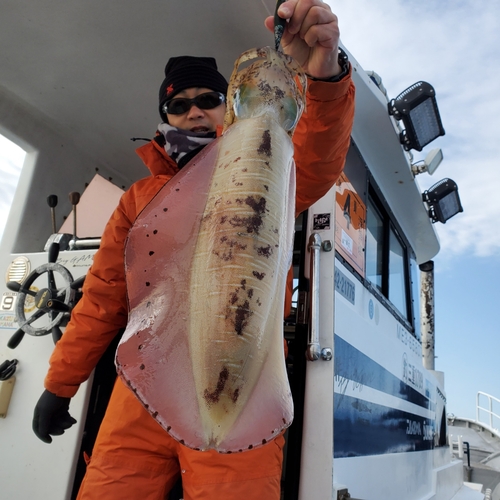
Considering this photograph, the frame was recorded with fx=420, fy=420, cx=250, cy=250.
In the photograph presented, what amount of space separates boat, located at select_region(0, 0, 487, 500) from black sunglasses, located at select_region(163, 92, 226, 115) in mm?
667

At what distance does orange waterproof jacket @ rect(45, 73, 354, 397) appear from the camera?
127cm

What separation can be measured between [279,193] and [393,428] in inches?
91.6

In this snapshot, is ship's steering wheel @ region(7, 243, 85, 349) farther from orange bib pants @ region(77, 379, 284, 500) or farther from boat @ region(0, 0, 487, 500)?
orange bib pants @ region(77, 379, 284, 500)

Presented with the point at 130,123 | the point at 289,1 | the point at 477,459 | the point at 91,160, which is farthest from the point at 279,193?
the point at 477,459

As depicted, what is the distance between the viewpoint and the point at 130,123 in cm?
320

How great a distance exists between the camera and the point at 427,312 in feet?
15.1

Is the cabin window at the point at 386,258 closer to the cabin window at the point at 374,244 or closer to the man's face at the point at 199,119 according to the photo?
the cabin window at the point at 374,244

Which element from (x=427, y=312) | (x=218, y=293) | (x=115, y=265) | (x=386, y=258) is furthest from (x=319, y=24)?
(x=427, y=312)

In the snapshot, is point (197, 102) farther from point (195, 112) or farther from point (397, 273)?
point (397, 273)

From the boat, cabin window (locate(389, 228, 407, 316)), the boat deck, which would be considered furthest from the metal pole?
the boat deck

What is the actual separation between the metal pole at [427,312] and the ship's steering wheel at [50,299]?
3.73 m

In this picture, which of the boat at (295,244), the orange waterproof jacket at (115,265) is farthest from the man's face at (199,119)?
the boat at (295,244)

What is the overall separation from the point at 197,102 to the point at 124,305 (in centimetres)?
81

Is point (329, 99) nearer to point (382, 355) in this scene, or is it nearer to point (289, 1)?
point (289, 1)
